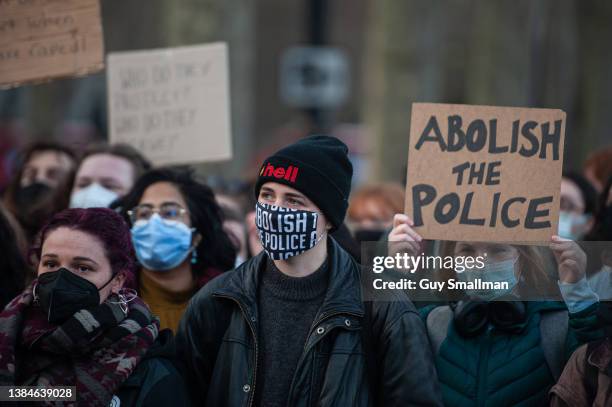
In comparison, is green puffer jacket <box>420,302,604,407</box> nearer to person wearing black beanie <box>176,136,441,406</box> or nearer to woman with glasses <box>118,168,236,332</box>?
person wearing black beanie <box>176,136,441,406</box>

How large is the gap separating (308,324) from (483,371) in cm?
67

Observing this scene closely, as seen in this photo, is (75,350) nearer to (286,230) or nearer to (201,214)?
(286,230)

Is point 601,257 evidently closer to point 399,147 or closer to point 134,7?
point 399,147

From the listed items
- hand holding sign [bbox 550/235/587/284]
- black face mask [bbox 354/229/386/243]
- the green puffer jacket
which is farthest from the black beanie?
black face mask [bbox 354/229/386/243]

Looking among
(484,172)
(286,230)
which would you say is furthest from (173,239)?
(484,172)

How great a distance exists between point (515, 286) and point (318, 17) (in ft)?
38.2

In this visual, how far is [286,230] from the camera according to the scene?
13.1 feet

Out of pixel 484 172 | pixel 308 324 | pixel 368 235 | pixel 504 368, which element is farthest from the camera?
pixel 368 235

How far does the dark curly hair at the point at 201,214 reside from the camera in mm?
5066

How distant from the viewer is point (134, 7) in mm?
29312

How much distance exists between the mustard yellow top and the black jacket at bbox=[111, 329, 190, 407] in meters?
0.86

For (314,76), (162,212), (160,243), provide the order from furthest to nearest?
(314,76) → (162,212) → (160,243)

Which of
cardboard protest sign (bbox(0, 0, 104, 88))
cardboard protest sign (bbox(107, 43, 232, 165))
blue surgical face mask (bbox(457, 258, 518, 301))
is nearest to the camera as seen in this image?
blue surgical face mask (bbox(457, 258, 518, 301))

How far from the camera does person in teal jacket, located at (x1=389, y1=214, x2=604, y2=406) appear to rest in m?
4.04
